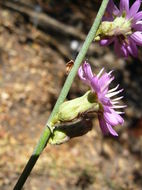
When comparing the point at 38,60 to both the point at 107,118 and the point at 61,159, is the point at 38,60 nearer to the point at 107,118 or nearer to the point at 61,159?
the point at 61,159

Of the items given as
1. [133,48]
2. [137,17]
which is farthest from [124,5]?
[133,48]

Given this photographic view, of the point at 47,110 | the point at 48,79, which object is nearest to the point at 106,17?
the point at 47,110

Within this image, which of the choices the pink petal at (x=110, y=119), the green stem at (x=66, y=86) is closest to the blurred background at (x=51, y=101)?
the green stem at (x=66, y=86)

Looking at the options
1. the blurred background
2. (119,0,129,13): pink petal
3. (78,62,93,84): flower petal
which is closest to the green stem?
(78,62,93,84): flower petal

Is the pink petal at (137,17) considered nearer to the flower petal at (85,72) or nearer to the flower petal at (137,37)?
the flower petal at (137,37)

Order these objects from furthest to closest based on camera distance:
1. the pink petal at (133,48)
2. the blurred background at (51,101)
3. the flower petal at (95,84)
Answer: the blurred background at (51,101) → the pink petal at (133,48) → the flower petal at (95,84)

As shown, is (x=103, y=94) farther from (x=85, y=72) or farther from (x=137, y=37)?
(x=137, y=37)
